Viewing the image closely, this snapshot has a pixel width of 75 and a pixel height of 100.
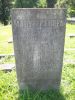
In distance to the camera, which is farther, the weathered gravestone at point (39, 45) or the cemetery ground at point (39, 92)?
the cemetery ground at point (39, 92)

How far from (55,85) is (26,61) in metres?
0.75

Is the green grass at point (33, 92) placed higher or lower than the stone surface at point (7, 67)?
lower

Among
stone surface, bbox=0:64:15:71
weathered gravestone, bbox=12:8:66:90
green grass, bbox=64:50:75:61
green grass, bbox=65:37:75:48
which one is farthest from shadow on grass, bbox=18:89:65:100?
green grass, bbox=65:37:75:48

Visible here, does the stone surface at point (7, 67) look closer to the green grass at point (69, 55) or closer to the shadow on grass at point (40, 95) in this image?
the shadow on grass at point (40, 95)

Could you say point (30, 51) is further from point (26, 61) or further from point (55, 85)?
point (55, 85)

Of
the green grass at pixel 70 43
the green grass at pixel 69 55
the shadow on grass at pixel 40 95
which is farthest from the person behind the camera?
the green grass at pixel 70 43

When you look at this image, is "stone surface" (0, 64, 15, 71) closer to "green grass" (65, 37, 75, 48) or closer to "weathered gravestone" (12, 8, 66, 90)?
"weathered gravestone" (12, 8, 66, 90)

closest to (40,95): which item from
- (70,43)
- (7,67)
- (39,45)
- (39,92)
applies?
(39,92)

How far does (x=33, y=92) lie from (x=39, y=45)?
36.0 inches

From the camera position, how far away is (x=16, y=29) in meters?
3.99

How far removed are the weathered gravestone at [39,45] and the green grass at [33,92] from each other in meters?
0.14

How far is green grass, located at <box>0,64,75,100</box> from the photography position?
4172mm

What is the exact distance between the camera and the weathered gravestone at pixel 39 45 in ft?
12.9

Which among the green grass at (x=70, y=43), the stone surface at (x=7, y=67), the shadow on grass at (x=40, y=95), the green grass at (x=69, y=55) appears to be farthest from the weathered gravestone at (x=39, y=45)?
the green grass at (x=70, y=43)
